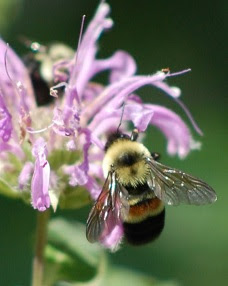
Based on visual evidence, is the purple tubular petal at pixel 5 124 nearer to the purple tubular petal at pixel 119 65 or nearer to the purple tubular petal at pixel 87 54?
the purple tubular petal at pixel 87 54

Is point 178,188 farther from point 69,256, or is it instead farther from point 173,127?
point 69,256

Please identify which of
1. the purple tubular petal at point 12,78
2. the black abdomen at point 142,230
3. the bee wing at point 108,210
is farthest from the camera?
the purple tubular petal at point 12,78

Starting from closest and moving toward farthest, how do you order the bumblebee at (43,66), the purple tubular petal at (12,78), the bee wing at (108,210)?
1. the bee wing at (108,210)
2. the purple tubular petal at (12,78)
3. the bumblebee at (43,66)

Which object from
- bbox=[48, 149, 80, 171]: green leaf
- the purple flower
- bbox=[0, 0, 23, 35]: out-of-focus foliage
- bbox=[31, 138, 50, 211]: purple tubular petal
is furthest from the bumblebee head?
bbox=[0, 0, 23, 35]: out-of-focus foliage

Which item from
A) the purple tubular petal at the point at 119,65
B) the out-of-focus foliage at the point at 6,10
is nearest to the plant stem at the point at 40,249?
the purple tubular petal at the point at 119,65

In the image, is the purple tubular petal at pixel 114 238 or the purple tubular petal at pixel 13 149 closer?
the purple tubular petal at pixel 114 238

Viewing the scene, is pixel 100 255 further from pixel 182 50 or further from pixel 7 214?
pixel 182 50

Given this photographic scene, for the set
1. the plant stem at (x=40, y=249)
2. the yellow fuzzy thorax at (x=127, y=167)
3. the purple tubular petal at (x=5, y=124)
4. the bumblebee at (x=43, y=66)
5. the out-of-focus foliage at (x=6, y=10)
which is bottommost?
the plant stem at (x=40, y=249)
